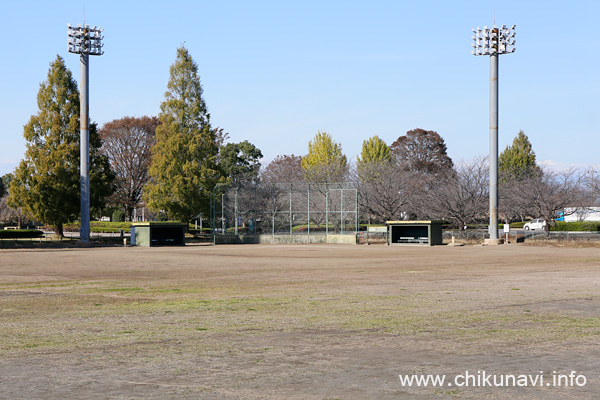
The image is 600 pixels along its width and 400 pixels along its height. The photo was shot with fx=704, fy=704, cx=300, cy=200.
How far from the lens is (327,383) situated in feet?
23.6

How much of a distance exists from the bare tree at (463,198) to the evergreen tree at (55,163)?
31941 millimetres

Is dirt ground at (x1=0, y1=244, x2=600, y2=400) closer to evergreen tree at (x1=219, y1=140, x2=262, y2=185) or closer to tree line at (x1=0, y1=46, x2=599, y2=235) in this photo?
tree line at (x1=0, y1=46, x2=599, y2=235)

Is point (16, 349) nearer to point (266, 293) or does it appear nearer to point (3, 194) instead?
point (266, 293)

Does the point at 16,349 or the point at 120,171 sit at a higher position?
the point at 120,171

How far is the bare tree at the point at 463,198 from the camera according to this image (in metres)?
67.6

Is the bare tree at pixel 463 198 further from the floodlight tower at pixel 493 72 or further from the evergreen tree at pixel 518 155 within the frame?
the evergreen tree at pixel 518 155

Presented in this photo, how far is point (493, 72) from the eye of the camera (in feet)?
175

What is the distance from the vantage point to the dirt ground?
23.2 ft

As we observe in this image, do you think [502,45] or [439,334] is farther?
[502,45]

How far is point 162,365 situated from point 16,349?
2361 mm

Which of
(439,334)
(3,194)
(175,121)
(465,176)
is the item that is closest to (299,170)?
(465,176)

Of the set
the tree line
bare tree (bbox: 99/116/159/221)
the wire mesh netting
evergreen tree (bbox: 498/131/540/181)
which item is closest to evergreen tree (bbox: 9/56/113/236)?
the tree line

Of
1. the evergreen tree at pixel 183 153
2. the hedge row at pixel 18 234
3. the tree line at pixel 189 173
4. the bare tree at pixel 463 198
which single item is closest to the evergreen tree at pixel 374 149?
the tree line at pixel 189 173

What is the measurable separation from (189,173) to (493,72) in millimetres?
25946
